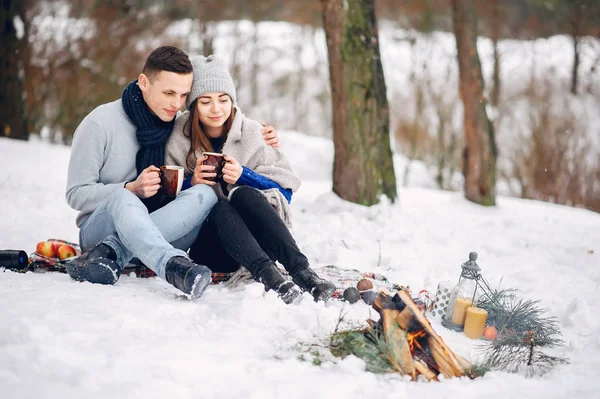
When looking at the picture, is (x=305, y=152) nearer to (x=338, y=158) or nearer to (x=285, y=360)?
(x=338, y=158)

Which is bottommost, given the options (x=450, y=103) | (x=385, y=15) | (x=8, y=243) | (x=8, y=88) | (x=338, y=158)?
(x=8, y=243)

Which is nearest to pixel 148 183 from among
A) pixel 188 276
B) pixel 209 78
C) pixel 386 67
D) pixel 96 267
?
pixel 96 267

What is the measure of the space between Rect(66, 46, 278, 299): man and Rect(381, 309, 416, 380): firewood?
3.12ft

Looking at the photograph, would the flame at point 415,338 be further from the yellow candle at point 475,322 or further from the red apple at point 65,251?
the red apple at point 65,251

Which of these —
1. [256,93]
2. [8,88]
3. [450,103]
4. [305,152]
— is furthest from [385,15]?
[8,88]

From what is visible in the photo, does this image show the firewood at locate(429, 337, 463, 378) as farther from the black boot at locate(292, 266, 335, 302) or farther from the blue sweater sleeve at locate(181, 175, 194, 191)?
the blue sweater sleeve at locate(181, 175, 194, 191)

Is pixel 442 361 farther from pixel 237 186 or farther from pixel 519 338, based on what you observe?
pixel 237 186

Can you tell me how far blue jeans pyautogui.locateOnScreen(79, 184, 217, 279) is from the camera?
9.44 ft

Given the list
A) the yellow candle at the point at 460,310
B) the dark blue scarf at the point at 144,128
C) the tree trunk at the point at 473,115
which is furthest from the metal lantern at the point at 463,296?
the tree trunk at the point at 473,115

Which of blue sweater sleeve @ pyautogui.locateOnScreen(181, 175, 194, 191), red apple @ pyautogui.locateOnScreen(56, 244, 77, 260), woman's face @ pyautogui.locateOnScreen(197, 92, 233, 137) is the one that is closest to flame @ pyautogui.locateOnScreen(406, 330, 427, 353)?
blue sweater sleeve @ pyautogui.locateOnScreen(181, 175, 194, 191)

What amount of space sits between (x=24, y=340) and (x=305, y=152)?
11.6 m

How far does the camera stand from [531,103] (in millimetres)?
15523

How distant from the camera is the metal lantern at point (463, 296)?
2928mm

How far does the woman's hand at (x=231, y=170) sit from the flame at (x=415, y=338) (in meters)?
1.47
